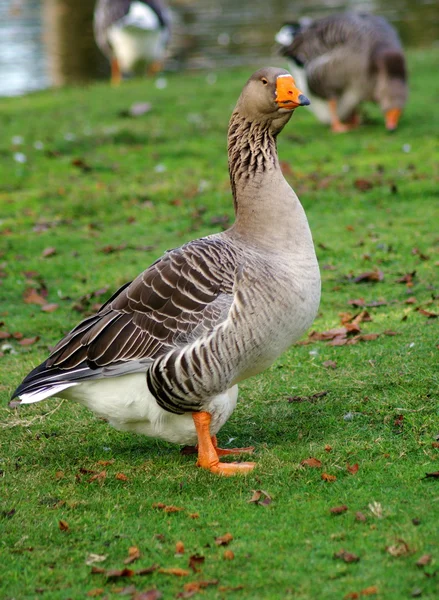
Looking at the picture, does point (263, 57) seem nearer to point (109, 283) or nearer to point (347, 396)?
point (109, 283)

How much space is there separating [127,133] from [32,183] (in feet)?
7.47

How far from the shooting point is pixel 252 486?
4867mm

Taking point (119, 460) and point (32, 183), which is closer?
point (119, 460)

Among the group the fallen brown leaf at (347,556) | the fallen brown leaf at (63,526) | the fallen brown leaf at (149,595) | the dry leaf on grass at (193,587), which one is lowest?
the fallen brown leaf at (63,526)

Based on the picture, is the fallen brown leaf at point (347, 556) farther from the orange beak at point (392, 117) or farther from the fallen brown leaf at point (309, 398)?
the orange beak at point (392, 117)

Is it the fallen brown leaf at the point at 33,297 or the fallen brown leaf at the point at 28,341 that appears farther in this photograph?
the fallen brown leaf at the point at 33,297

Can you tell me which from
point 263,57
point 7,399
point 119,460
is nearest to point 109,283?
point 7,399

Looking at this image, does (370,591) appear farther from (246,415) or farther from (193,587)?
(246,415)

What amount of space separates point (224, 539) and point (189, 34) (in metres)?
21.6

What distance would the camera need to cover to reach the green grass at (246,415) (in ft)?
13.5

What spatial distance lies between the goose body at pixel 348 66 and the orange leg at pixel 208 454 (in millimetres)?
9034

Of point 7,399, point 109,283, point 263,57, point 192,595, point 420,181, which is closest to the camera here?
point 192,595

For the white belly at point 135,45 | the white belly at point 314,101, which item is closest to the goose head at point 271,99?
the white belly at point 314,101

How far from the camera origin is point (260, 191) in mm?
5191
